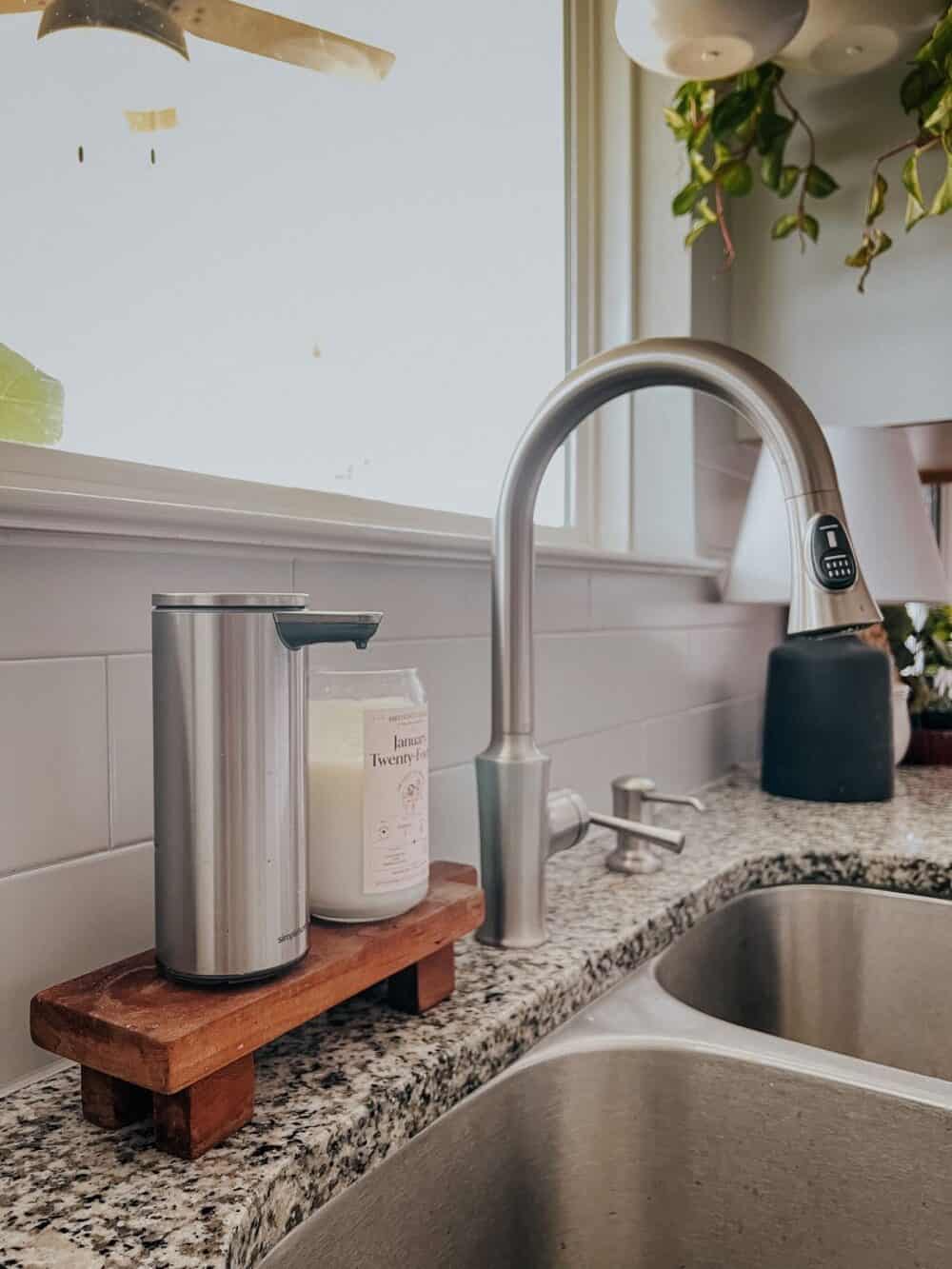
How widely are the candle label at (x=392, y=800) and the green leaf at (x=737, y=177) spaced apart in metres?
0.99

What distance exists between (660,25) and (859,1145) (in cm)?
108

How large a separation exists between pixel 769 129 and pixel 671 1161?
1.21m

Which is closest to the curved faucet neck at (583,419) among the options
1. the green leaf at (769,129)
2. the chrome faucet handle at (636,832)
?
the chrome faucet handle at (636,832)

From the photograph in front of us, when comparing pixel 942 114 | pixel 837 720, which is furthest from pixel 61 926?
pixel 942 114

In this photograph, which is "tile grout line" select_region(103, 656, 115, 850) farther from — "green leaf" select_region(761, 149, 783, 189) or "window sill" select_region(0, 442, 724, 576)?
"green leaf" select_region(761, 149, 783, 189)

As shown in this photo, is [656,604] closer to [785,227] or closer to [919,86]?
[785,227]

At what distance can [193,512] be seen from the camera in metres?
0.63

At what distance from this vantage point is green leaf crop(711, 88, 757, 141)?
4.18ft

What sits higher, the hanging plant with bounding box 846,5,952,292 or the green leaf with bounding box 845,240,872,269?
the hanging plant with bounding box 846,5,952,292

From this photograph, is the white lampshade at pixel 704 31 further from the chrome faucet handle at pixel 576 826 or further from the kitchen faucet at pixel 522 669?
the chrome faucet handle at pixel 576 826

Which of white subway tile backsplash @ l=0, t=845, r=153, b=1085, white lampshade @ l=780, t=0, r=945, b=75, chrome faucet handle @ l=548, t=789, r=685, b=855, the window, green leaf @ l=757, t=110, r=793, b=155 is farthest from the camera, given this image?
green leaf @ l=757, t=110, r=793, b=155

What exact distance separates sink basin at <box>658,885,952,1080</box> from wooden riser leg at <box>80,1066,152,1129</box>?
588 mm

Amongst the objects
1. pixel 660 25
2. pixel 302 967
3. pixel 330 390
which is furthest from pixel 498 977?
pixel 660 25

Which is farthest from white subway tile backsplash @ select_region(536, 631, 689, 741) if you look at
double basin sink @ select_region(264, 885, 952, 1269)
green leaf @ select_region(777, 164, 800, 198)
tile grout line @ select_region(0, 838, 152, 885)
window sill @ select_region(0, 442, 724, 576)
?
green leaf @ select_region(777, 164, 800, 198)
